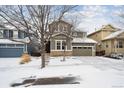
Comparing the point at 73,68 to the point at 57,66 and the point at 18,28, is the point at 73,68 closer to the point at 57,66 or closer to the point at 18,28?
the point at 57,66

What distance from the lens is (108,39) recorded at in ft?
13.1

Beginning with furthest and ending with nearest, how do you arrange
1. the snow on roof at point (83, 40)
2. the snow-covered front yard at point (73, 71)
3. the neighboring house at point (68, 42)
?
the snow on roof at point (83, 40), the neighboring house at point (68, 42), the snow-covered front yard at point (73, 71)

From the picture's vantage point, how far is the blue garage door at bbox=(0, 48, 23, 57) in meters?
3.75

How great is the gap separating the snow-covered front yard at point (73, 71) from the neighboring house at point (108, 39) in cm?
23

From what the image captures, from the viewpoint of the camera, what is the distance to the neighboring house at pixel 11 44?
3.72 metres

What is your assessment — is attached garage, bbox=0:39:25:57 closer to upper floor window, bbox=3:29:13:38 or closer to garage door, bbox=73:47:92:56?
upper floor window, bbox=3:29:13:38

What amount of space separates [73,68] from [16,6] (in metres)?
1.49

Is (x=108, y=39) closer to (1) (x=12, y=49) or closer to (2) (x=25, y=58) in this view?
(2) (x=25, y=58)

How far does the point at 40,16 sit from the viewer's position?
3.79 metres

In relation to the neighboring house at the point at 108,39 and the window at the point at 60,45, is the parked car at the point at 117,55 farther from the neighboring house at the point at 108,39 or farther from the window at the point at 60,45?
the window at the point at 60,45

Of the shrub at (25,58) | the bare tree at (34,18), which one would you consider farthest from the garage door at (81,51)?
the shrub at (25,58)

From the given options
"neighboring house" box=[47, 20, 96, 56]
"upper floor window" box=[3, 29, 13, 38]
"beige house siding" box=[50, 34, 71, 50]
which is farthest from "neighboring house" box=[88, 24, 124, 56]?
"upper floor window" box=[3, 29, 13, 38]
